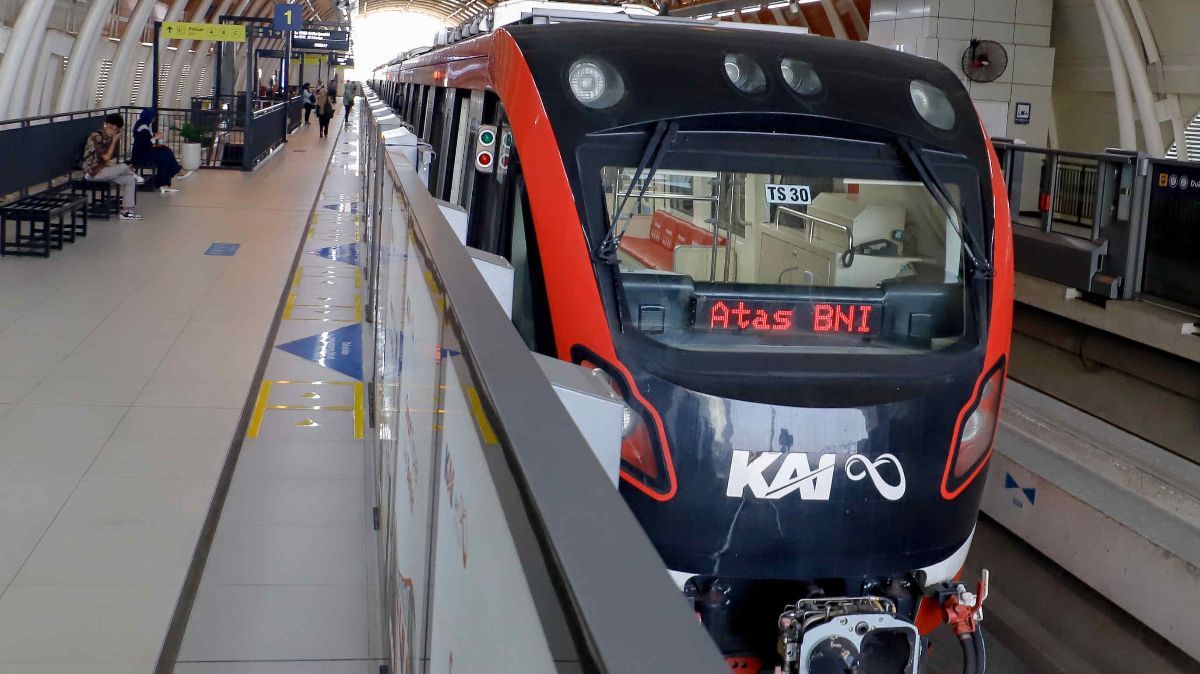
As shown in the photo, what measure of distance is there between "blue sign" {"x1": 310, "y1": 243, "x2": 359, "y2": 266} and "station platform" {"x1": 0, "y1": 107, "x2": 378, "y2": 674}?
1291 millimetres

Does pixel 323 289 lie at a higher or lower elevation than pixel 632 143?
lower

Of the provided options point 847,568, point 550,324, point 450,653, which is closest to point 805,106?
point 550,324

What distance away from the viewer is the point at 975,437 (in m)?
4.53

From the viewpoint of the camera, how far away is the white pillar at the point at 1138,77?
16.8 metres

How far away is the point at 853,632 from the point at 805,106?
2024mm

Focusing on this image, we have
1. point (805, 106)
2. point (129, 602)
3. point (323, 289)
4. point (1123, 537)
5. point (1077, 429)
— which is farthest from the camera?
point (323, 289)

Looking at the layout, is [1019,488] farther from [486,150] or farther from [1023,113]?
[1023,113]

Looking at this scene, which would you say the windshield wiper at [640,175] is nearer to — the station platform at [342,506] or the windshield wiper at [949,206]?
the station platform at [342,506]

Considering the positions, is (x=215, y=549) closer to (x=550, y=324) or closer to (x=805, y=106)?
(x=550, y=324)

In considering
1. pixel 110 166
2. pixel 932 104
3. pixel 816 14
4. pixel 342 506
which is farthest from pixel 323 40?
pixel 932 104

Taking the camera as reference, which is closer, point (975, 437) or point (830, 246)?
point (975, 437)

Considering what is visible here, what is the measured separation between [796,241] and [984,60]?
14152mm

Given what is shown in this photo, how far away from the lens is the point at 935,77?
5.14m

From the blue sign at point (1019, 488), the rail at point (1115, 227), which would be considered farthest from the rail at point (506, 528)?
the rail at point (1115, 227)
